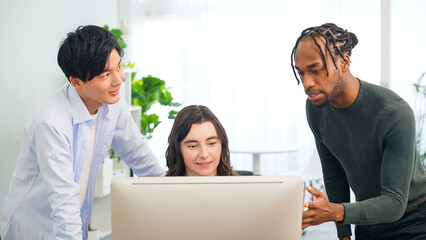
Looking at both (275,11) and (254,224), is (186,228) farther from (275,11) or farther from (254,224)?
(275,11)

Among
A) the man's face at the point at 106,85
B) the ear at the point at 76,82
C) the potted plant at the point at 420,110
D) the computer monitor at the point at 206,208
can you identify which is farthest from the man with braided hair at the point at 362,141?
the potted plant at the point at 420,110

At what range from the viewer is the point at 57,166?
5.08ft

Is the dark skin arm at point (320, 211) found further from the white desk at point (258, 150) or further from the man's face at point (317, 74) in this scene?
the white desk at point (258, 150)

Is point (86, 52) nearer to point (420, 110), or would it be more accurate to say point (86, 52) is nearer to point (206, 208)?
point (206, 208)

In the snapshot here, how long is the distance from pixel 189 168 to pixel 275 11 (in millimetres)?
4244

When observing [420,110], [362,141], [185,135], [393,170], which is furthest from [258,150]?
[393,170]

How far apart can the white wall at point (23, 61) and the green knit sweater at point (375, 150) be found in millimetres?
1966

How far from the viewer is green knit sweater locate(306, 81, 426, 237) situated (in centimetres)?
147

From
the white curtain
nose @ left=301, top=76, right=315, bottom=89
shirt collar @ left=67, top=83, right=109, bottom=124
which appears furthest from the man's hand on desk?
the white curtain

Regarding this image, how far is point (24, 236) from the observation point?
1.71 m

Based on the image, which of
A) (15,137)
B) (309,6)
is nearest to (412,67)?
(309,6)

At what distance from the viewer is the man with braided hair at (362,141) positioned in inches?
57.9

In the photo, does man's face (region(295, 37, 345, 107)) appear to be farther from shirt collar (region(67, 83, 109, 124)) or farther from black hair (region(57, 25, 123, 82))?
shirt collar (region(67, 83, 109, 124))

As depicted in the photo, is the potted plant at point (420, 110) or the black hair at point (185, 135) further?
the potted plant at point (420, 110)
